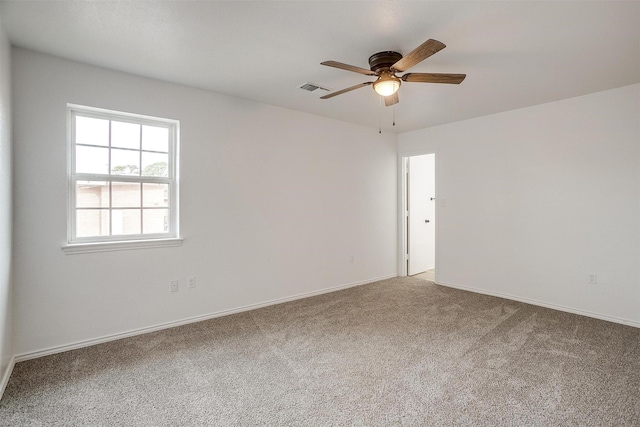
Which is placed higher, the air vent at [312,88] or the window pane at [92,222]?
the air vent at [312,88]

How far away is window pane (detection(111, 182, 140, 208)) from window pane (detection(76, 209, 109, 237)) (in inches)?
5.0

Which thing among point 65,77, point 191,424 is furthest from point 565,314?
point 65,77

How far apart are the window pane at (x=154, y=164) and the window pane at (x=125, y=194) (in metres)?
0.16

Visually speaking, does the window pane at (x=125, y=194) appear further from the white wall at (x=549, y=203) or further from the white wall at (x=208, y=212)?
the white wall at (x=549, y=203)

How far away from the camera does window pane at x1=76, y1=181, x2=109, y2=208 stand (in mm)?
2740

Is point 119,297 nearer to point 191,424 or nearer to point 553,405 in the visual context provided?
point 191,424

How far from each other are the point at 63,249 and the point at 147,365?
119 cm

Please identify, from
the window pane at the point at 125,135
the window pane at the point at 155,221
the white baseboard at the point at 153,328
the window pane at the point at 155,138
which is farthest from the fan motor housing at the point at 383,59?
the white baseboard at the point at 153,328

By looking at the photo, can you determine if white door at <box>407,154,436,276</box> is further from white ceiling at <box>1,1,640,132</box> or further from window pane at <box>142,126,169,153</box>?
window pane at <box>142,126,169,153</box>

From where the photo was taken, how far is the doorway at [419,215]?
534cm

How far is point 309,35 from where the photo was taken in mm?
2227

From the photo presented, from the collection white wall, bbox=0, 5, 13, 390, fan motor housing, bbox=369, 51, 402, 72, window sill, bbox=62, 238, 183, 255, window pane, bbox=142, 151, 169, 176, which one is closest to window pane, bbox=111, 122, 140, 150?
window pane, bbox=142, 151, 169, 176

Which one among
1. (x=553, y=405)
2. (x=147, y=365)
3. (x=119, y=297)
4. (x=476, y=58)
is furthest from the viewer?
(x=119, y=297)

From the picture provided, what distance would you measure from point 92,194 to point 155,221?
57 cm
